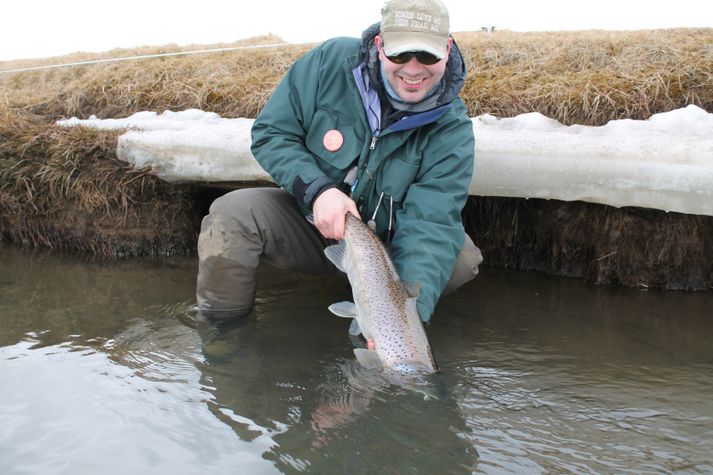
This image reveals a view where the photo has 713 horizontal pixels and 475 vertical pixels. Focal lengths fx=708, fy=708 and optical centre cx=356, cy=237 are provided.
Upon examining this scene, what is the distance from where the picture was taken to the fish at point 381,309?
3.48 metres

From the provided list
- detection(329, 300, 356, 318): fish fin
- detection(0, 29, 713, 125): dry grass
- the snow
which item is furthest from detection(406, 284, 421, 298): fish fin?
detection(0, 29, 713, 125): dry grass

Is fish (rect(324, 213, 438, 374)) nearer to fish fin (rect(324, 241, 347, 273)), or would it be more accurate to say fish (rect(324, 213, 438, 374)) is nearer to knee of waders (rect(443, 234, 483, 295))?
fish fin (rect(324, 241, 347, 273))

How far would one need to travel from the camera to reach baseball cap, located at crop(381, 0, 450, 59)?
379 centimetres

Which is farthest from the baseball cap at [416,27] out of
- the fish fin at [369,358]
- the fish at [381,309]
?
the fish fin at [369,358]

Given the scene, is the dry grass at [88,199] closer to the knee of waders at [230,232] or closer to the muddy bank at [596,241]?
the knee of waders at [230,232]

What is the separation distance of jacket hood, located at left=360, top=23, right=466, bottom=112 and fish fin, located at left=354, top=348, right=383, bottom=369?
4.67ft

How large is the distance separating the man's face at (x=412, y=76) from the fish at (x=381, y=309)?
2.60 ft

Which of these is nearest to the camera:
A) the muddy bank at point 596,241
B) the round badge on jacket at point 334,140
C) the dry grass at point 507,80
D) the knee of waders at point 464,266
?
the round badge on jacket at point 334,140

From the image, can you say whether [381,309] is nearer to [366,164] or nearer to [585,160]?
[366,164]

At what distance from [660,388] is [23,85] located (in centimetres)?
920

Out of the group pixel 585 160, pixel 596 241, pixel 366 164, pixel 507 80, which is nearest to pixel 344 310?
pixel 366 164

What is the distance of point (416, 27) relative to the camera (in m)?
3.79

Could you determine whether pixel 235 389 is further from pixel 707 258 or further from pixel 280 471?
pixel 707 258

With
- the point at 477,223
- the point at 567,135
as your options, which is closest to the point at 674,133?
the point at 567,135
